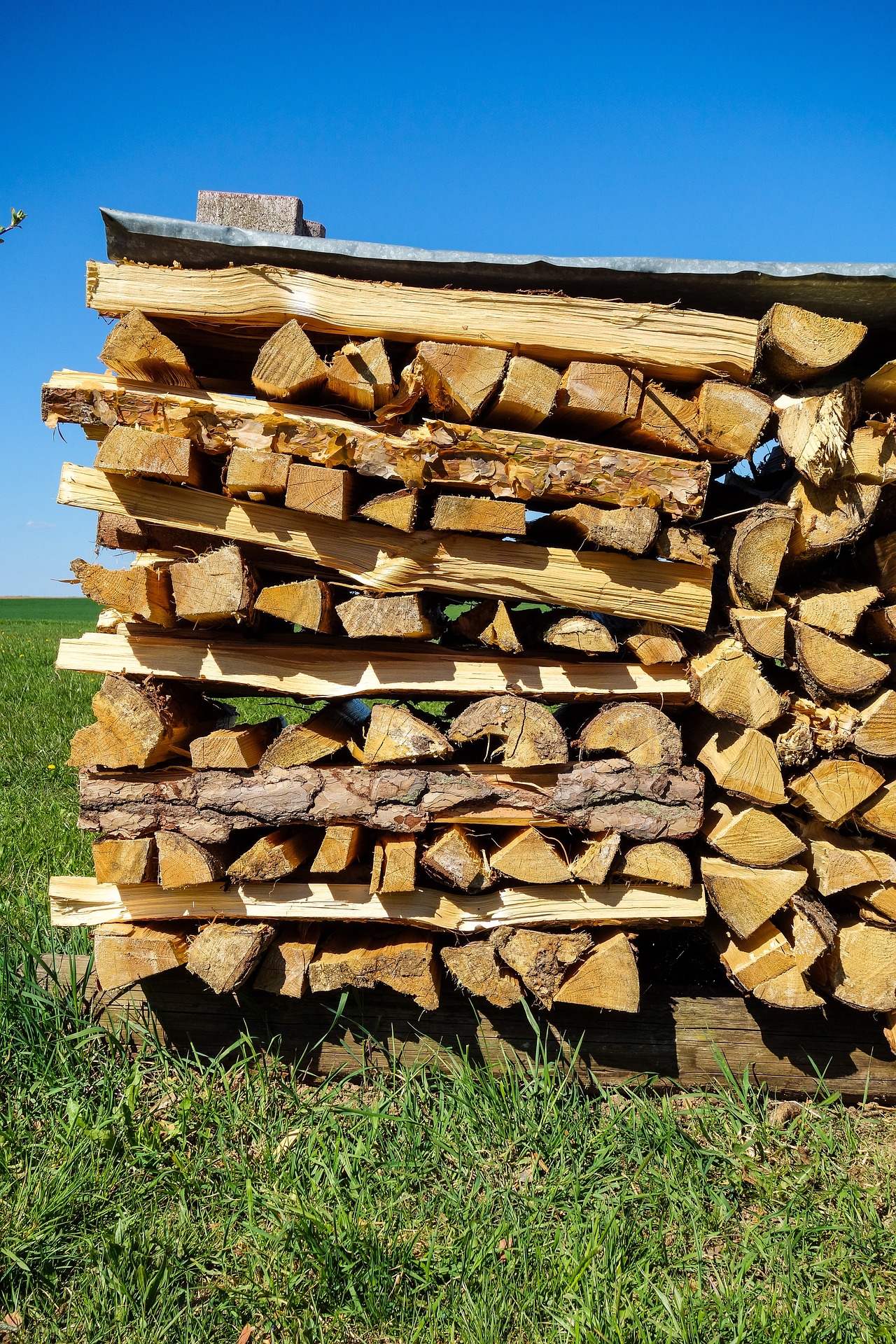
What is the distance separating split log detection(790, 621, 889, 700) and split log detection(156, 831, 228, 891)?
5.98 ft

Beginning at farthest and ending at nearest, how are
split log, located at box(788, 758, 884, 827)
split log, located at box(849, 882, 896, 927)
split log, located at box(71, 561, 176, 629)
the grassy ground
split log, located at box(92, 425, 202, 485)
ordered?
split log, located at box(849, 882, 896, 927) < split log, located at box(788, 758, 884, 827) < split log, located at box(71, 561, 176, 629) < split log, located at box(92, 425, 202, 485) < the grassy ground

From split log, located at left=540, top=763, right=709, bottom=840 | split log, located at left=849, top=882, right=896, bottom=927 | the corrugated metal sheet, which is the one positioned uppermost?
the corrugated metal sheet

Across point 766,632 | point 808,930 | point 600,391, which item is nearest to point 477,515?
point 600,391

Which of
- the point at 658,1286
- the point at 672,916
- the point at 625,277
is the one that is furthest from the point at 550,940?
the point at 625,277

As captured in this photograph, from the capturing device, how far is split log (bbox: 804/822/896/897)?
2.45m

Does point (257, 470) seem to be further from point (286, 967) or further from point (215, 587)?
point (286, 967)

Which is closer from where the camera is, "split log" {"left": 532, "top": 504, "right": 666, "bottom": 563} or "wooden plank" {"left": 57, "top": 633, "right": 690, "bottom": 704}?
"split log" {"left": 532, "top": 504, "right": 666, "bottom": 563}

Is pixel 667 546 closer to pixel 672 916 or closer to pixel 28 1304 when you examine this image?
pixel 672 916

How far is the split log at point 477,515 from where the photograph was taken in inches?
87.5

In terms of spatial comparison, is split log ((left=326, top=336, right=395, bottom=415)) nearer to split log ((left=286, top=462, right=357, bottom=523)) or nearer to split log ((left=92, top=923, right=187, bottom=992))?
split log ((left=286, top=462, right=357, bottom=523))

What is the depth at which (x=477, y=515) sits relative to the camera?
7.34 feet

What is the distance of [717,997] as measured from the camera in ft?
8.50

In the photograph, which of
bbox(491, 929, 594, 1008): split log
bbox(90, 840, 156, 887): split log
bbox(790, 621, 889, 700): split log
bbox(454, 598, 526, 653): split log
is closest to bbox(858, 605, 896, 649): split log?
bbox(790, 621, 889, 700): split log

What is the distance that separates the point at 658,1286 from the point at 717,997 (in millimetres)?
876
